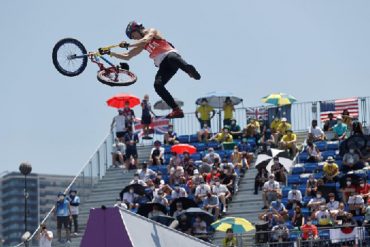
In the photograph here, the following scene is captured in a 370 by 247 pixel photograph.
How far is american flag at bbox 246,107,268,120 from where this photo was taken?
42844 mm

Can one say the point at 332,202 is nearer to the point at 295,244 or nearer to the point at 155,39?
the point at 295,244

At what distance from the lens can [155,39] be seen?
25.3 metres

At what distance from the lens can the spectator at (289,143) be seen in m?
38.5

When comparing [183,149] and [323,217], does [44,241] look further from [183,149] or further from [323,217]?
[323,217]

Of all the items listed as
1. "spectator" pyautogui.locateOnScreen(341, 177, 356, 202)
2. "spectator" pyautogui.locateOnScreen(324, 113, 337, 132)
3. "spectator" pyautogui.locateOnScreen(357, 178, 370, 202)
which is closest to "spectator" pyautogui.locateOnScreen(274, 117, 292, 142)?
"spectator" pyautogui.locateOnScreen(324, 113, 337, 132)

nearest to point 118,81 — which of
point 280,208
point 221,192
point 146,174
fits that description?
point 280,208

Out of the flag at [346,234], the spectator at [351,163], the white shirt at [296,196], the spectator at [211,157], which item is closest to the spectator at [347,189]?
the white shirt at [296,196]

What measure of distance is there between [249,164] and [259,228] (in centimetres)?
655

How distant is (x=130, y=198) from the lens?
36.9 meters

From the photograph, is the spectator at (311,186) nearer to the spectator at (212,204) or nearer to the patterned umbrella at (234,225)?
the patterned umbrella at (234,225)

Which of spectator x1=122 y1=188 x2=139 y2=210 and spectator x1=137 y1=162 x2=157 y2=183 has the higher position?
spectator x1=137 y1=162 x2=157 y2=183

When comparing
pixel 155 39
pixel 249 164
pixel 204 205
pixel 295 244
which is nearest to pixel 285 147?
pixel 249 164

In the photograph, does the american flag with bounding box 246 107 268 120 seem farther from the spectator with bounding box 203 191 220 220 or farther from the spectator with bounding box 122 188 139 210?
the spectator with bounding box 203 191 220 220

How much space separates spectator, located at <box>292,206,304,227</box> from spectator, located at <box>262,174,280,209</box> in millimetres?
1824
